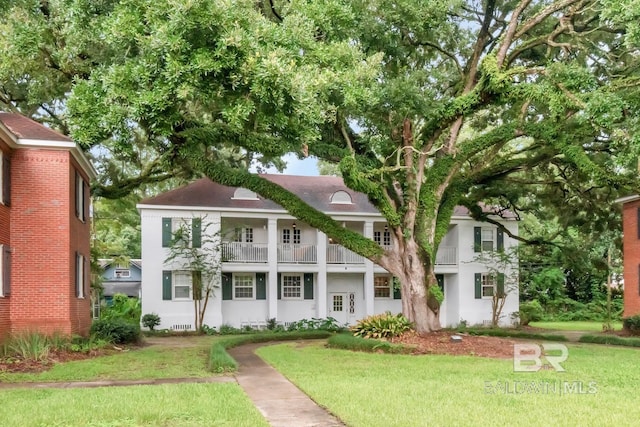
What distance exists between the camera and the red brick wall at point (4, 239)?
13.8m

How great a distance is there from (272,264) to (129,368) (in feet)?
45.4

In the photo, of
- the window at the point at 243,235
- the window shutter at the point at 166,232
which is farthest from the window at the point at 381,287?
the window shutter at the point at 166,232

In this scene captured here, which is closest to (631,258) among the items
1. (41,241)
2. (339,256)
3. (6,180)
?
(339,256)

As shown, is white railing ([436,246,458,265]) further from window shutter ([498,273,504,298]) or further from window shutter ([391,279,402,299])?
window shutter ([391,279,402,299])

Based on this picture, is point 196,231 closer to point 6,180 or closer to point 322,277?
point 322,277

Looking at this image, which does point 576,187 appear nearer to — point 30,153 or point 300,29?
point 300,29

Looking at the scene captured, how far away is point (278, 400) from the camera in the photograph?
28.3 ft

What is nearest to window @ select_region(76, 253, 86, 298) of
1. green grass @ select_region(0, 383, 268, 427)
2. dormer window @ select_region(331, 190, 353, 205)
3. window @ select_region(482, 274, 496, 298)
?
green grass @ select_region(0, 383, 268, 427)

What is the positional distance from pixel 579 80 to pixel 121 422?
12.0 meters

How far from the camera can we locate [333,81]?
37.1 ft

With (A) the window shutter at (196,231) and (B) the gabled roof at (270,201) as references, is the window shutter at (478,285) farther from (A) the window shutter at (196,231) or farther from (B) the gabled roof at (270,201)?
(A) the window shutter at (196,231)

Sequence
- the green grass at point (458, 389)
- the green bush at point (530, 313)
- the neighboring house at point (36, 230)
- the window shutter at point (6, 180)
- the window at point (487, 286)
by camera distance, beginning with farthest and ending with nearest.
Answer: the green bush at point (530, 313) → the window at point (487, 286) → the neighboring house at point (36, 230) → the window shutter at point (6, 180) → the green grass at point (458, 389)

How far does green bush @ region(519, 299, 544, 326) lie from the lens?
2864 cm

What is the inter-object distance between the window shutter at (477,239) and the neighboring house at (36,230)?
18827 millimetres
